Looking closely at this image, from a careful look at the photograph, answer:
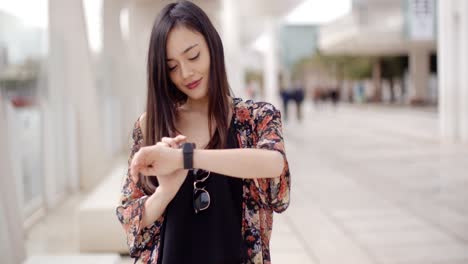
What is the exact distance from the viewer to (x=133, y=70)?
16219 mm

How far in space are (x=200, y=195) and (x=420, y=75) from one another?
114 ft

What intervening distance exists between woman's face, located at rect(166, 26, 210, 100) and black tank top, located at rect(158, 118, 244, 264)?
24 centimetres

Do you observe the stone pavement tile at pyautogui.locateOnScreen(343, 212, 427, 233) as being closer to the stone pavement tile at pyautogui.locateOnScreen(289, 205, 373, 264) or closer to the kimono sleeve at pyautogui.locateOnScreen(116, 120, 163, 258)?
the stone pavement tile at pyautogui.locateOnScreen(289, 205, 373, 264)

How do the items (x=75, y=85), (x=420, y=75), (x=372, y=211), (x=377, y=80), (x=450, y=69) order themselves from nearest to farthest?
(x=372, y=211) → (x=75, y=85) → (x=450, y=69) → (x=420, y=75) → (x=377, y=80)

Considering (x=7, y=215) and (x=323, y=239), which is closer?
(x=7, y=215)

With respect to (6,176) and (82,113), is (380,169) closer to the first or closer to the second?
(82,113)

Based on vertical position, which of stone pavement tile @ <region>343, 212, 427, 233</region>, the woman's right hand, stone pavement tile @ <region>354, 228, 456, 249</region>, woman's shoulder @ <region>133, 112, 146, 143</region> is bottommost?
stone pavement tile @ <region>354, 228, 456, 249</region>

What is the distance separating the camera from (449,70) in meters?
13.9

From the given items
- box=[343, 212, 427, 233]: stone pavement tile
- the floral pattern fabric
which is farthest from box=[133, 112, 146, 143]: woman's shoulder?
box=[343, 212, 427, 233]: stone pavement tile

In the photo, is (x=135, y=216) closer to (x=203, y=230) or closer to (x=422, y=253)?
(x=203, y=230)

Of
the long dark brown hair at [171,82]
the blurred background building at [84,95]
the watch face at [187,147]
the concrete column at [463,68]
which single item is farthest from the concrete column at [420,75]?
the watch face at [187,147]

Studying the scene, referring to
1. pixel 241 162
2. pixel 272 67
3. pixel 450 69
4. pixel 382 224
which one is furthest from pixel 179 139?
pixel 272 67

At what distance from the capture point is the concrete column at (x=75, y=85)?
8.58 m

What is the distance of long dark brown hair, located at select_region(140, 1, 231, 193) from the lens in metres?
1.64
